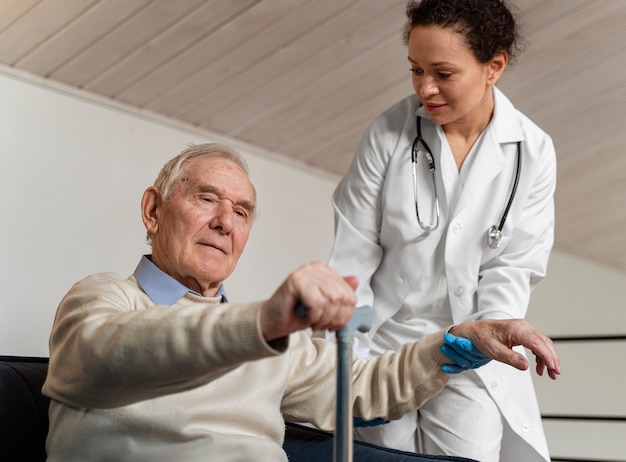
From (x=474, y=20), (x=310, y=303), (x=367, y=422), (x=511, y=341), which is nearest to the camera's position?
(x=310, y=303)

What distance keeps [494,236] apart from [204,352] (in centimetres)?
101

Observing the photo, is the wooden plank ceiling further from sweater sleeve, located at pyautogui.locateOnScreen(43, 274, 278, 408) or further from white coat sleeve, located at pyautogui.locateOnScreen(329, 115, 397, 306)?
sweater sleeve, located at pyautogui.locateOnScreen(43, 274, 278, 408)

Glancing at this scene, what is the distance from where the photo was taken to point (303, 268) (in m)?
0.98

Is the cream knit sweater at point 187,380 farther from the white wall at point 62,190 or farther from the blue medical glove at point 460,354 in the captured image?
the white wall at point 62,190

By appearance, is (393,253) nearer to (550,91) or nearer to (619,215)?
(550,91)

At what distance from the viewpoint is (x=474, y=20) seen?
6.18 ft

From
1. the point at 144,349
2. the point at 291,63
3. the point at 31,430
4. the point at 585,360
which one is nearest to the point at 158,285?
the point at 31,430

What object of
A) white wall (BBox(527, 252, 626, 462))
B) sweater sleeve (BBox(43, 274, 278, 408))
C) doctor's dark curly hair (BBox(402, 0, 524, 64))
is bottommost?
white wall (BBox(527, 252, 626, 462))

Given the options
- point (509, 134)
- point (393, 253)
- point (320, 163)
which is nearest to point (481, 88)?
point (509, 134)

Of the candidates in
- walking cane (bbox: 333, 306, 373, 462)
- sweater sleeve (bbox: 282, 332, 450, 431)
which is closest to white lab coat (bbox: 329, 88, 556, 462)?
sweater sleeve (bbox: 282, 332, 450, 431)

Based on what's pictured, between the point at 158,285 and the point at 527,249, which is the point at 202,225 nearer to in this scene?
the point at 158,285

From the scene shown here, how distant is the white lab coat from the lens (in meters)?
1.89

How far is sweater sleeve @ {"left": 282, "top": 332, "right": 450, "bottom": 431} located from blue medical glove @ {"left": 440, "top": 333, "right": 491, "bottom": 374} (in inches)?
1.3

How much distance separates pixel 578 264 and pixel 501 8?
246 centimetres
